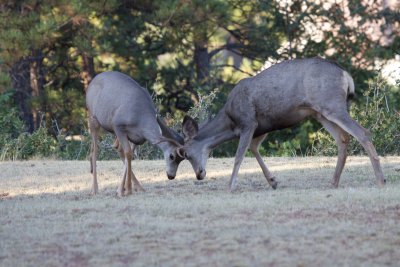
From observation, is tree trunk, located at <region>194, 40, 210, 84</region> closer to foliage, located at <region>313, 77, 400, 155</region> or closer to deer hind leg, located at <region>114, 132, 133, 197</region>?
foliage, located at <region>313, 77, 400, 155</region>

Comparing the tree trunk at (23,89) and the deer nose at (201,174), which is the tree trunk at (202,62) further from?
the deer nose at (201,174)

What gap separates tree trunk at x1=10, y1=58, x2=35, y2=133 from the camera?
25766 mm

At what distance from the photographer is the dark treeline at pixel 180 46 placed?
24.3m

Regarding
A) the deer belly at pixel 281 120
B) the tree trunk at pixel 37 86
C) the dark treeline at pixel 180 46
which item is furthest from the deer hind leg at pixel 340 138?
the tree trunk at pixel 37 86

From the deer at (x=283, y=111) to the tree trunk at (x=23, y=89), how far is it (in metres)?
12.9

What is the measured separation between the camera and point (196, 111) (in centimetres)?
1942

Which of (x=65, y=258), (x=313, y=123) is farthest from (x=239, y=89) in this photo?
(x=313, y=123)

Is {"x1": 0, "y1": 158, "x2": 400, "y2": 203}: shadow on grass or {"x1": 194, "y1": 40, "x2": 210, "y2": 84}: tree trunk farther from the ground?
{"x1": 194, "y1": 40, "x2": 210, "y2": 84}: tree trunk

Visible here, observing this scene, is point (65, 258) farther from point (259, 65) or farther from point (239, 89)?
point (259, 65)

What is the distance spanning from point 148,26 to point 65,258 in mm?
18488

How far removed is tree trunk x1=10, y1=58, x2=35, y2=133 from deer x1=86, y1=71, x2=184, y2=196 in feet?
41.1

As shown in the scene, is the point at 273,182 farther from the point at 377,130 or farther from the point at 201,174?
the point at 377,130

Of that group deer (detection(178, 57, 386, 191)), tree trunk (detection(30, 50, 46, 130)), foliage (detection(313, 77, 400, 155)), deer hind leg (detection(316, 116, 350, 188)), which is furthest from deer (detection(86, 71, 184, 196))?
tree trunk (detection(30, 50, 46, 130))

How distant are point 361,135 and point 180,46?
14423mm
